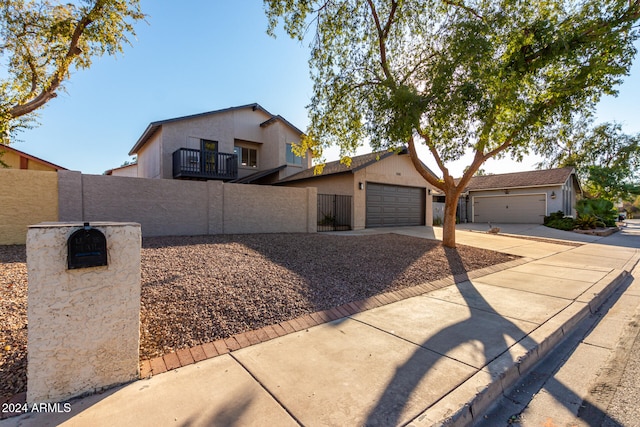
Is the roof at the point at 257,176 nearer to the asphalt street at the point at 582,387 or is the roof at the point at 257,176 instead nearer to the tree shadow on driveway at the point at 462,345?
the tree shadow on driveway at the point at 462,345

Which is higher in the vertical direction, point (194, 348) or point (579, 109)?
point (579, 109)

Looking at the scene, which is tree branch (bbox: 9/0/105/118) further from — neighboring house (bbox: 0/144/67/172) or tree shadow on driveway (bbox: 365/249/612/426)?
tree shadow on driveway (bbox: 365/249/612/426)

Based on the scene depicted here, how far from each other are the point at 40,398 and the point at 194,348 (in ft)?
3.67

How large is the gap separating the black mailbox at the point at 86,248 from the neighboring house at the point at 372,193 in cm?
1210

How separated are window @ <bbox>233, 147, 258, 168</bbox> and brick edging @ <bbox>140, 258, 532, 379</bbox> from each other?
653 inches

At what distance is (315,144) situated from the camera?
441 inches

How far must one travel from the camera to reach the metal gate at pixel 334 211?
14750 millimetres

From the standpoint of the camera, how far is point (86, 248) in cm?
220

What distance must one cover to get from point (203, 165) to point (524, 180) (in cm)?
2411

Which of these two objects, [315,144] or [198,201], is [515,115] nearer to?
[315,144]

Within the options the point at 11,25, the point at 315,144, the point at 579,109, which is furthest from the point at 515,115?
the point at 11,25

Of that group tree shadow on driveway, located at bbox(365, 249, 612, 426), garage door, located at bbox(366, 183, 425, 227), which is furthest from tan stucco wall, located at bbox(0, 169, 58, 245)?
garage door, located at bbox(366, 183, 425, 227)

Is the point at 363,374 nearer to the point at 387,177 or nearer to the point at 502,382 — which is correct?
the point at 502,382

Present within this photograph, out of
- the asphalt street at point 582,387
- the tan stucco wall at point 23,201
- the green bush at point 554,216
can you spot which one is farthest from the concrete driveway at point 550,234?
the tan stucco wall at point 23,201
